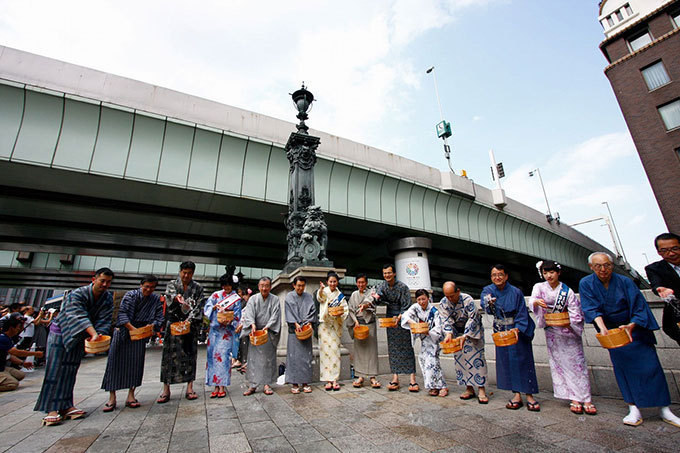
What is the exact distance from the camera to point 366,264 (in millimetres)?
23719

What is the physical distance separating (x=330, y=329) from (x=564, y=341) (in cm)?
364

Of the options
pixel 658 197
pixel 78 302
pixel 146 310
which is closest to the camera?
pixel 78 302

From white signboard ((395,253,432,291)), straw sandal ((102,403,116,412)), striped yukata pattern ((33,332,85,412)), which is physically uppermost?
white signboard ((395,253,432,291))

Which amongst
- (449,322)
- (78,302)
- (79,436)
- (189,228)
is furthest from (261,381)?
(189,228)

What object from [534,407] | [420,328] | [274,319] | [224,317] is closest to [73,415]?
[224,317]

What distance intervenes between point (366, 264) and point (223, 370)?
19.0 metres

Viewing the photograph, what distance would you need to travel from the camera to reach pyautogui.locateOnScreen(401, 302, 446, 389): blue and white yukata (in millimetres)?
5035

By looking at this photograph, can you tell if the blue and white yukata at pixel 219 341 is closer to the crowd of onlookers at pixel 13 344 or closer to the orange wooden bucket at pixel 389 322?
the orange wooden bucket at pixel 389 322

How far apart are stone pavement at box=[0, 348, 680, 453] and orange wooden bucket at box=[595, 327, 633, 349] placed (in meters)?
0.82

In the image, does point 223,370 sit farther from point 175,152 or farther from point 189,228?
point 189,228

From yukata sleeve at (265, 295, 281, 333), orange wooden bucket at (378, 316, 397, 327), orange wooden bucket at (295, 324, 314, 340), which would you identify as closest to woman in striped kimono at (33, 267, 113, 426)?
yukata sleeve at (265, 295, 281, 333)

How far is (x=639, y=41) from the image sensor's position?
1978 cm

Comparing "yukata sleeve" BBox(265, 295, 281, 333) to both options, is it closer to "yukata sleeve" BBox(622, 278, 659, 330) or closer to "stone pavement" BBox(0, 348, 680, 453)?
"stone pavement" BBox(0, 348, 680, 453)

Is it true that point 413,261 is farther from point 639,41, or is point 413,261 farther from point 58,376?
point 639,41
